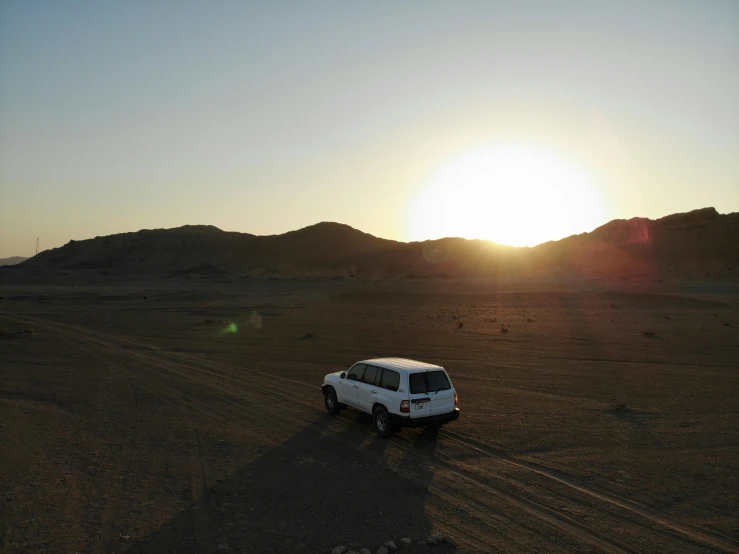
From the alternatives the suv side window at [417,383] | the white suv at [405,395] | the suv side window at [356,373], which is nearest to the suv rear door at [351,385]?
the suv side window at [356,373]

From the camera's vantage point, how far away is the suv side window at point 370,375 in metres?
13.8

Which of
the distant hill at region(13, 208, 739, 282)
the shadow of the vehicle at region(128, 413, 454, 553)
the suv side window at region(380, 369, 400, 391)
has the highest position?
the distant hill at region(13, 208, 739, 282)

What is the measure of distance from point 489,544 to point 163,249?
6493 inches

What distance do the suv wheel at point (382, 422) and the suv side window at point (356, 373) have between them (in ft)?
4.14

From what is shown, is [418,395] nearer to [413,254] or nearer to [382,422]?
[382,422]

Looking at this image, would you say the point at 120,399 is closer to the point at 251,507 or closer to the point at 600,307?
the point at 251,507

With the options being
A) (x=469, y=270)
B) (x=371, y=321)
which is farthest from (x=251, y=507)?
(x=469, y=270)

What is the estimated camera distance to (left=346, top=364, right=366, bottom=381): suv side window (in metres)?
14.4

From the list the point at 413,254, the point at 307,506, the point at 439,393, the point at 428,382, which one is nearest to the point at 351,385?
the point at 428,382

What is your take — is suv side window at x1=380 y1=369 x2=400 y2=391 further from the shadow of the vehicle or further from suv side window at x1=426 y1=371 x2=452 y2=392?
the shadow of the vehicle

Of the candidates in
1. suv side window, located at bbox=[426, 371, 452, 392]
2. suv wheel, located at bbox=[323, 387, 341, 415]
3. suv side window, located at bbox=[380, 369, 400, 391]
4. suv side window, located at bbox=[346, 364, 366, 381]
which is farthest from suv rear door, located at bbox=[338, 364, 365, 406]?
suv side window, located at bbox=[426, 371, 452, 392]

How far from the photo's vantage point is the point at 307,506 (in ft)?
30.0

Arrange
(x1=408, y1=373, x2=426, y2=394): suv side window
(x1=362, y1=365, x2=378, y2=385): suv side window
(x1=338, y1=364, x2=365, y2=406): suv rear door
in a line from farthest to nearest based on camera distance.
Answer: (x1=338, y1=364, x2=365, y2=406): suv rear door < (x1=362, y1=365, x2=378, y2=385): suv side window < (x1=408, y1=373, x2=426, y2=394): suv side window

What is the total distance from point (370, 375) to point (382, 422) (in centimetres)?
134
